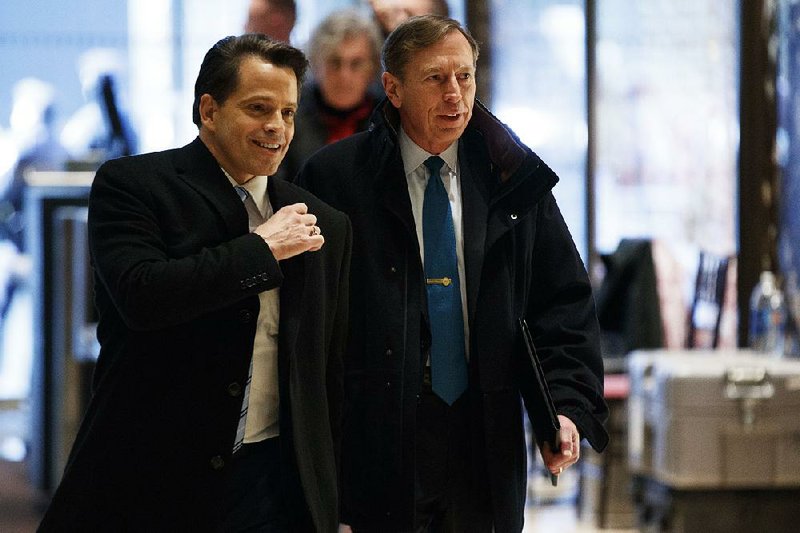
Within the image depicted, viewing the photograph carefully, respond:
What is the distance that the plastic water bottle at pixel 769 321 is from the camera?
5.93 metres

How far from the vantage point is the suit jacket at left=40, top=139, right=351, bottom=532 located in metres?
2.02

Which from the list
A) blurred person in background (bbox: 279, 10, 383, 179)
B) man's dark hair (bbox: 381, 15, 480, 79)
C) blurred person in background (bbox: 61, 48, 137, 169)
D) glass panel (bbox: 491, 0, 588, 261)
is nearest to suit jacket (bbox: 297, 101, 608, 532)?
Answer: man's dark hair (bbox: 381, 15, 480, 79)

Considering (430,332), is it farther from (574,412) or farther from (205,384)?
(205,384)

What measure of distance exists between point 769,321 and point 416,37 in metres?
3.95

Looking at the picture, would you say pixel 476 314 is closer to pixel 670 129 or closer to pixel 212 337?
pixel 212 337

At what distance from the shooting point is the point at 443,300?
248 cm

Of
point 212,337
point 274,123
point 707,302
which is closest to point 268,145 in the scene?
point 274,123

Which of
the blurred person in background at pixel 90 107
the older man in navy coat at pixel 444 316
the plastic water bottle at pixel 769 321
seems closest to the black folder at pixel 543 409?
the older man in navy coat at pixel 444 316

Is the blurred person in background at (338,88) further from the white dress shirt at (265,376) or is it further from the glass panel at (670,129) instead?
the glass panel at (670,129)

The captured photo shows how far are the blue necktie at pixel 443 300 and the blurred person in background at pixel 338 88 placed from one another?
2.14 meters

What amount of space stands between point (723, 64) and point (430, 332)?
215 inches

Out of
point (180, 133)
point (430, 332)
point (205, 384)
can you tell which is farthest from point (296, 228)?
point (180, 133)

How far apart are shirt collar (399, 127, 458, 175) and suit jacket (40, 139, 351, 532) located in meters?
0.47

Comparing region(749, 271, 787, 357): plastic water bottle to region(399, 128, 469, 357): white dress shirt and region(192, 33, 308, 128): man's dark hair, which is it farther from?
region(192, 33, 308, 128): man's dark hair
